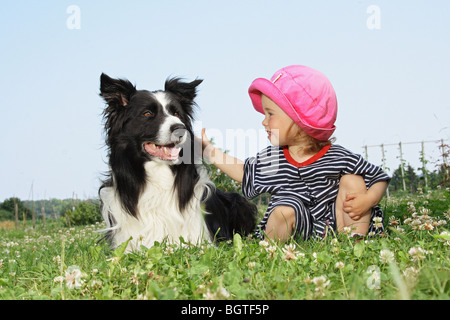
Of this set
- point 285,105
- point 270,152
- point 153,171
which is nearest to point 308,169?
point 270,152

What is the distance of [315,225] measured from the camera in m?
4.08

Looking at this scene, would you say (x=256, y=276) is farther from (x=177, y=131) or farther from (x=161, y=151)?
(x=161, y=151)

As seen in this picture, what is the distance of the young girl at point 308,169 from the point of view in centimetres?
379

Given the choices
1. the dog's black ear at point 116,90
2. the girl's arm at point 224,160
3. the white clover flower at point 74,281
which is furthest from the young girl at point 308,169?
the white clover flower at point 74,281

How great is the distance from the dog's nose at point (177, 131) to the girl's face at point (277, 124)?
75cm

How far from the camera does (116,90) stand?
13.8 ft

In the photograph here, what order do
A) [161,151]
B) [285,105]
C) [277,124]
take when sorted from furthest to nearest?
[161,151]
[277,124]
[285,105]

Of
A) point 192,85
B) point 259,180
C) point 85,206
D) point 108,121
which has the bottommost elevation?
point 85,206

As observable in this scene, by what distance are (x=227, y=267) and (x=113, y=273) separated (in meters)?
0.69

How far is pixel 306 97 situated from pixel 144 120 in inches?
58.1

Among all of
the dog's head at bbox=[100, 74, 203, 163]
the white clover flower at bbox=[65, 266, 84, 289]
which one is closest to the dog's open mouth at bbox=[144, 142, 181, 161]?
the dog's head at bbox=[100, 74, 203, 163]
